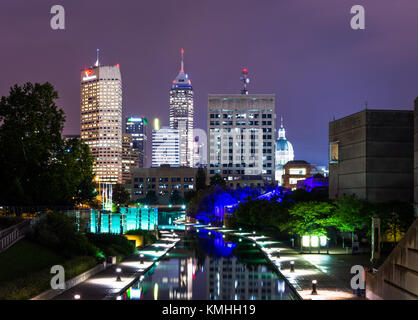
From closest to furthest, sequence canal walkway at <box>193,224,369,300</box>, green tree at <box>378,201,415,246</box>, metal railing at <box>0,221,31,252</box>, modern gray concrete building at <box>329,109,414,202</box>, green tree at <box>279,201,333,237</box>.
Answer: canal walkway at <box>193,224,369,300</box> < metal railing at <box>0,221,31,252</box> < green tree at <box>378,201,415,246</box> < green tree at <box>279,201,333,237</box> < modern gray concrete building at <box>329,109,414,202</box>

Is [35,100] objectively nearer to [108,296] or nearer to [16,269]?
[16,269]

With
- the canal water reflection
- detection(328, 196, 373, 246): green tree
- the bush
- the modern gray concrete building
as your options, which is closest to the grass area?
the bush

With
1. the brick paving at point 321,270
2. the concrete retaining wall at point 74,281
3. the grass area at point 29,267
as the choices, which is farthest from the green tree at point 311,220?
the grass area at point 29,267

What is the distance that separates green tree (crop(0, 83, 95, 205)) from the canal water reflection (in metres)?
12.7

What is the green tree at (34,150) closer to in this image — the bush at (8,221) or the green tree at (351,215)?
the bush at (8,221)

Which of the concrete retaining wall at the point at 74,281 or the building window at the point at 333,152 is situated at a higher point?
the building window at the point at 333,152

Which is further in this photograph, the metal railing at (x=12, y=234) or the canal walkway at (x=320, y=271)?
the metal railing at (x=12, y=234)

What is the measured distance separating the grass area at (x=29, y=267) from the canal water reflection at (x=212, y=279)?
12.2ft

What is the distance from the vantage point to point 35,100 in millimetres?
50656

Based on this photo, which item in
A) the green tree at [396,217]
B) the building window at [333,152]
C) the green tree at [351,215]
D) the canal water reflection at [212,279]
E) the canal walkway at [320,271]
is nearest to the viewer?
the canal walkway at [320,271]

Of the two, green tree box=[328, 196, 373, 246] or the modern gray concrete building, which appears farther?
the modern gray concrete building

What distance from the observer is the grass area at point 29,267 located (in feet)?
80.8

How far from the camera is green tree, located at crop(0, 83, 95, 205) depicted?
49.6 metres

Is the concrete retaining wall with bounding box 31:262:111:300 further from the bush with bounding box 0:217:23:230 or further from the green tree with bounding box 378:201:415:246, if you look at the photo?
the green tree with bounding box 378:201:415:246
